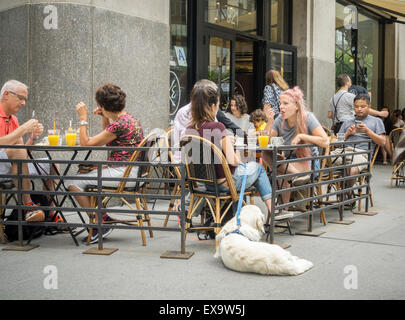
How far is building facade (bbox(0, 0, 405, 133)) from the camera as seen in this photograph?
6.28m

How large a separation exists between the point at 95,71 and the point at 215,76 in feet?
10.9

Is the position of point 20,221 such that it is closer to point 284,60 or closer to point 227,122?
point 227,122

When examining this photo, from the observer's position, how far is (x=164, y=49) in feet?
24.5

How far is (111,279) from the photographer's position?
3.47m

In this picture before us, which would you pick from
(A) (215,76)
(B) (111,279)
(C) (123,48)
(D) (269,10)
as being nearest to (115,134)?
(B) (111,279)

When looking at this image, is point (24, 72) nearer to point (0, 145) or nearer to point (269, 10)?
point (0, 145)

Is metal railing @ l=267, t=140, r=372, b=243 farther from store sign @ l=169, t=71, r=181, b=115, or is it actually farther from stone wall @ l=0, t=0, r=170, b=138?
store sign @ l=169, t=71, r=181, b=115

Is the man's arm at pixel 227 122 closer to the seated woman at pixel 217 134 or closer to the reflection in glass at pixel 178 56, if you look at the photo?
the seated woman at pixel 217 134

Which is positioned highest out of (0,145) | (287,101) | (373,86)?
(373,86)

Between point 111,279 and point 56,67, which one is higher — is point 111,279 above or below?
below

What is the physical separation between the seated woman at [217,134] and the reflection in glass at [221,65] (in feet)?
15.4

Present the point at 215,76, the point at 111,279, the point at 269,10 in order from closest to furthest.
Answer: the point at 111,279 → the point at 215,76 → the point at 269,10

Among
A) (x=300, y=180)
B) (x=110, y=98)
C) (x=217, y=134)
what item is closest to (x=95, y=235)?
(x=110, y=98)
